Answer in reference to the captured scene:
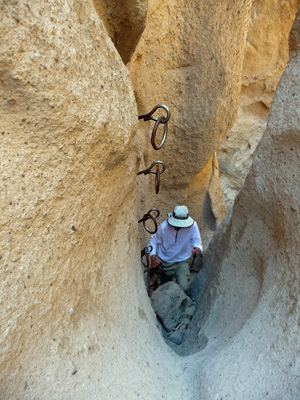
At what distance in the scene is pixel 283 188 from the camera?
1.08 metres

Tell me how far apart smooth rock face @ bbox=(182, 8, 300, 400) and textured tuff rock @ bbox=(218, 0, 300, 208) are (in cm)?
234

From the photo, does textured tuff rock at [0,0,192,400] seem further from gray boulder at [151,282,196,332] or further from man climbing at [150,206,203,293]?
man climbing at [150,206,203,293]

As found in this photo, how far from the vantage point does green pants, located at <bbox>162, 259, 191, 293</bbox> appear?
2.17m

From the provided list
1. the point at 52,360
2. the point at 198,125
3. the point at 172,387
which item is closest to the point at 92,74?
the point at 52,360

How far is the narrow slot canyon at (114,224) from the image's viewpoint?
650mm

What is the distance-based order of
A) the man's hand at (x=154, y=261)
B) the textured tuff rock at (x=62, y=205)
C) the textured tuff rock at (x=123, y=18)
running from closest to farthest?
the textured tuff rock at (x=62, y=205) → the textured tuff rock at (x=123, y=18) → the man's hand at (x=154, y=261)

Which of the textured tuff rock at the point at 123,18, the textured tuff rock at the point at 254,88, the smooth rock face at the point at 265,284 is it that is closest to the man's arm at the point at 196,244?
the smooth rock face at the point at 265,284

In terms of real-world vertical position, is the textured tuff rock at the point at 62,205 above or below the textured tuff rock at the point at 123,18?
below

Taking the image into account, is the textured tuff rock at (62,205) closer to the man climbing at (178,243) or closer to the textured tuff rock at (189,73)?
the textured tuff rock at (189,73)

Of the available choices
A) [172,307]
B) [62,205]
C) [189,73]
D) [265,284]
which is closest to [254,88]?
[189,73]

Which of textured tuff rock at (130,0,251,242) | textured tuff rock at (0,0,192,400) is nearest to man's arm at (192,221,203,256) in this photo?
textured tuff rock at (130,0,251,242)

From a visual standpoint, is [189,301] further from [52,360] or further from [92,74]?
[92,74]

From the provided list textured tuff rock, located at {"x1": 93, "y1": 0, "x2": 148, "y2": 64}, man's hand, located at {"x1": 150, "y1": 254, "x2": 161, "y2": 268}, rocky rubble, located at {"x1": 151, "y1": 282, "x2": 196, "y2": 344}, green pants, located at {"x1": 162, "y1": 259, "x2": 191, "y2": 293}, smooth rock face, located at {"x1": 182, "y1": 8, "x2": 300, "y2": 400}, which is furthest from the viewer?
green pants, located at {"x1": 162, "y1": 259, "x2": 191, "y2": 293}

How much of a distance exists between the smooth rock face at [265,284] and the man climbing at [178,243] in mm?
688
